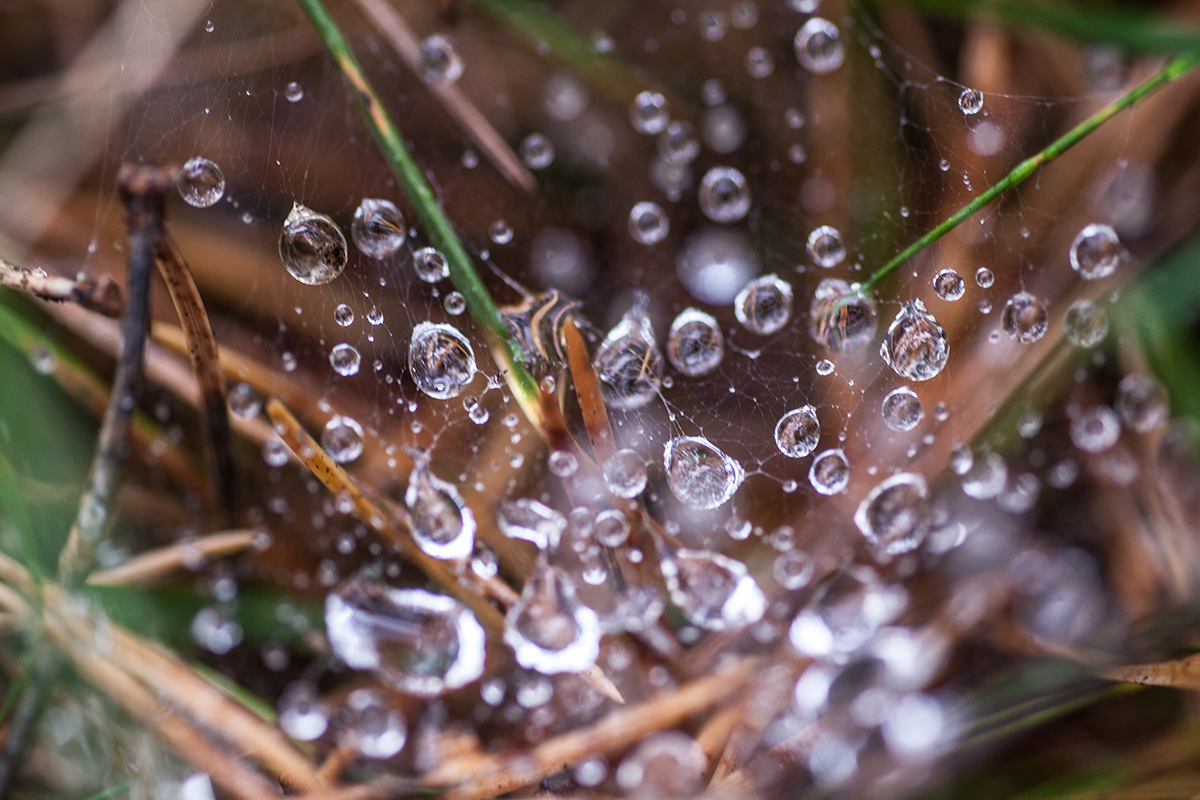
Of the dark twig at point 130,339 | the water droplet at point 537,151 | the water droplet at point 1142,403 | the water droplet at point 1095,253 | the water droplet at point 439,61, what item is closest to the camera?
the dark twig at point 130,339

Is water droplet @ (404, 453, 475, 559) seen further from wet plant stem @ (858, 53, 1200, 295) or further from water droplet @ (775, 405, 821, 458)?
→ wet plant stem @ (858, 53, 1200, 295)

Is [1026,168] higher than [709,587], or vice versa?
[1026,168]

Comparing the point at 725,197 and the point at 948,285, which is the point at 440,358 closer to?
the point at 948,285

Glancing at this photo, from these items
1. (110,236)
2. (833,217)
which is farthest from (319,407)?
(833,217)

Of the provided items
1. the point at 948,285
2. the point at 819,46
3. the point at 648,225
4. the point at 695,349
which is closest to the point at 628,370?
the point at 695,349

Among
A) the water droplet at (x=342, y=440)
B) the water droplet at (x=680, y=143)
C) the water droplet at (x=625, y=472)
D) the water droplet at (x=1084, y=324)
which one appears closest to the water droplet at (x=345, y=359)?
the water droplet at (x=342, y=440)

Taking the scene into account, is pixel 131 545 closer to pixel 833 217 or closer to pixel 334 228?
pixel 334 228

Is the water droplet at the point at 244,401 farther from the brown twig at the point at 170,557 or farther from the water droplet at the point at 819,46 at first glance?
the water droplet at the point at 819,46

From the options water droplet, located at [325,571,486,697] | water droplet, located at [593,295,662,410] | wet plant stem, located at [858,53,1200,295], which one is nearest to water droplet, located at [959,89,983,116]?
wet plant stem, located at [858,53,1200,295]
